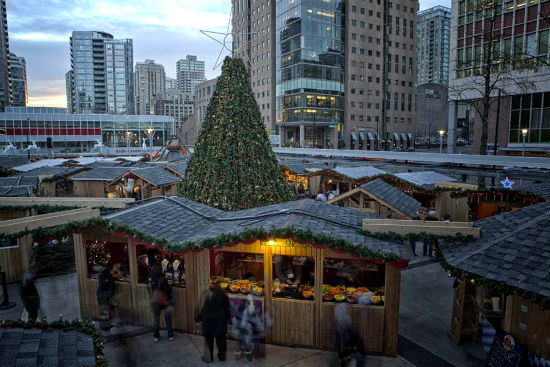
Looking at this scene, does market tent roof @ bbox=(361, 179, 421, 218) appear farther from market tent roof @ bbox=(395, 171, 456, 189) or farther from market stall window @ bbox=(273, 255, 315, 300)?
market stall window @ bbox=(273, 255, 315, 300)

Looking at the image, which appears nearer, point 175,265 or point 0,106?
point 175,265

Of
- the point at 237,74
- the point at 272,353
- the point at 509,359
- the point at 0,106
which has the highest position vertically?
the point at 0,106

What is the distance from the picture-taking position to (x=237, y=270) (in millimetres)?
10031

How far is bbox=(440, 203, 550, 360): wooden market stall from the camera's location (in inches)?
238

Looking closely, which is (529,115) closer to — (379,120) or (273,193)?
(273,193)

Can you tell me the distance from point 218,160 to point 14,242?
23.6 feet

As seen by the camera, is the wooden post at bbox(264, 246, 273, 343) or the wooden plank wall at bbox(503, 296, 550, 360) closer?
the wooden plank wall at bbox(503, 296, 550, 360)

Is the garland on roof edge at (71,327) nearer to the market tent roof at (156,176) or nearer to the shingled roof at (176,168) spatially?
the market tent roof at (156,176)

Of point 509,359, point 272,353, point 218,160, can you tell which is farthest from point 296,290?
point 218,160

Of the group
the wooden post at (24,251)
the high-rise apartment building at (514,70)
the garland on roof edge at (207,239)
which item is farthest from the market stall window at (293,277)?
the high-rise apartment building at (514,70)

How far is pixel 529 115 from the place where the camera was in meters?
37.6

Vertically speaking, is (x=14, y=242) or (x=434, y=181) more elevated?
(x=434, y=181)

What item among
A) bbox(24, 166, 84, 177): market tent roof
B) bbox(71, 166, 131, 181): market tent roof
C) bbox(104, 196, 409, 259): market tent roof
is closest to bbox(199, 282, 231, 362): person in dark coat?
bbox(104, 196, 409, 259): market tent roof

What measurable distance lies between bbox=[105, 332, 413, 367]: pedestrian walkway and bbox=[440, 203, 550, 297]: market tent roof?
2.52 metres
